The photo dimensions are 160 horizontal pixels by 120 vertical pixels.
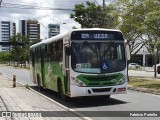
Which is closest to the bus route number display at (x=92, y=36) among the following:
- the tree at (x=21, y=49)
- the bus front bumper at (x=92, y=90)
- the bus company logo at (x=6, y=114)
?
the bus front bumper at (x=92, y=90)

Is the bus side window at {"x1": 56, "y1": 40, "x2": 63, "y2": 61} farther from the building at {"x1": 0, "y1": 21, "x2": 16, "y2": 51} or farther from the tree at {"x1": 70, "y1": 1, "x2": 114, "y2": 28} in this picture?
the building at {"x1": 0, "y1": 21, "x2": 16, "y2": 51}

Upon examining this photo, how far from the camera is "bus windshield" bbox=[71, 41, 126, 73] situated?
1628 cm

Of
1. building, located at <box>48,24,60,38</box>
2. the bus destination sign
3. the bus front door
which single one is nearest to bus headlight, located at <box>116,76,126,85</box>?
the bus destination sign

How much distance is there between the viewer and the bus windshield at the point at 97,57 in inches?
641

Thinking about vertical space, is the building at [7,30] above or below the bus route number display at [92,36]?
above

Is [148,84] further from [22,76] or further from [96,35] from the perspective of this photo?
[22,76]

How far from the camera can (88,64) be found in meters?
16.3

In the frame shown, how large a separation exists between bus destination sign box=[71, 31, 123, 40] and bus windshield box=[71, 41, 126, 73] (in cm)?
22

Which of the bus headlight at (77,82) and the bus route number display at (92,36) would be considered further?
the bus route number display at (92,36)

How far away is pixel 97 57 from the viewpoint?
16422mm

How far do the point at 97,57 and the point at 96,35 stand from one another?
0.96 meters

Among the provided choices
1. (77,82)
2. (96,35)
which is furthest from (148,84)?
(77,82)

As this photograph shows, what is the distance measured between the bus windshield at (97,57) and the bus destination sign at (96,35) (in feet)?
0.72

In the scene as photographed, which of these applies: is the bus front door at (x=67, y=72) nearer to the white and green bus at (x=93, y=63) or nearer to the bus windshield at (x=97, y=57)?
the white and green bus at (x=93, y=63)
